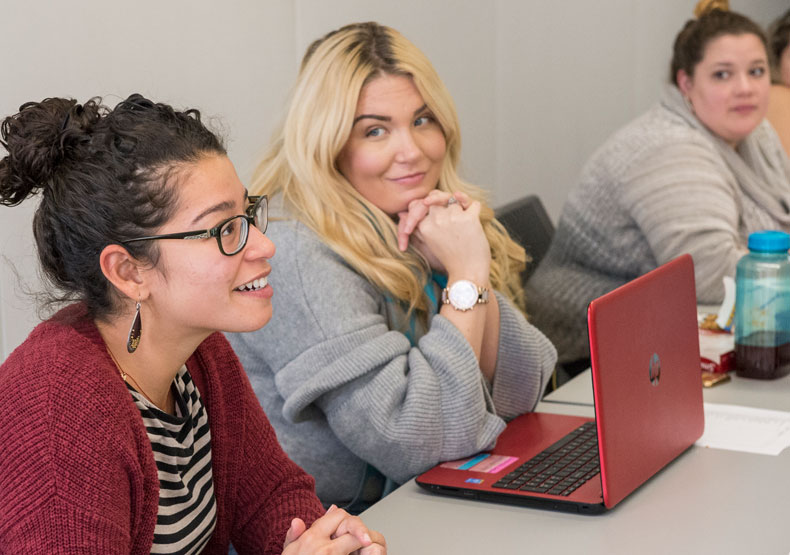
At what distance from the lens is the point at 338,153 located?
1768 mm

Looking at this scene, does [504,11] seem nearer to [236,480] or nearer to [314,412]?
[314,412]

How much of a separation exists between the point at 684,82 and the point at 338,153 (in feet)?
4.52

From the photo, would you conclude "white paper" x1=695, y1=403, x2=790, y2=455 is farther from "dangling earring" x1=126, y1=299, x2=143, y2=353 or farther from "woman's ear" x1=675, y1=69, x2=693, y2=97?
"woman's ear" x1=675, y1=69, x2=693, y2=97

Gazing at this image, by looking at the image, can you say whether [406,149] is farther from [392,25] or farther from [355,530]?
[392,25]

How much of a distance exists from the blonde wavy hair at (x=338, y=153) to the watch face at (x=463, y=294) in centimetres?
8

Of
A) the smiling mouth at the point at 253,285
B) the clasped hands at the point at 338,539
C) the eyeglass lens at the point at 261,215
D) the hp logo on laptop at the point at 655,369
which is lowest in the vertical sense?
the clasped hands at the point at 338,539

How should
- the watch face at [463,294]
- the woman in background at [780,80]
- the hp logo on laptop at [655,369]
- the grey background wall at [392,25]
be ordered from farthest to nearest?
the woman in background at [780,80] → the grey background wall at [392,25] → the watch face at [463,294] → the hp logo on laptop at [655,369]

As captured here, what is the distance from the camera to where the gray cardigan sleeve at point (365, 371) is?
58.6 inches

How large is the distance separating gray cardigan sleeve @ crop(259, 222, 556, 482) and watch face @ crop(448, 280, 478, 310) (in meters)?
0.05

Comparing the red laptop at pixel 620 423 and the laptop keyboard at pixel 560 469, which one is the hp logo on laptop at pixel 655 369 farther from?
the laptop keyboard at pixel 560 469

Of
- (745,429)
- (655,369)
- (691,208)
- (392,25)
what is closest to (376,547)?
(655,369)

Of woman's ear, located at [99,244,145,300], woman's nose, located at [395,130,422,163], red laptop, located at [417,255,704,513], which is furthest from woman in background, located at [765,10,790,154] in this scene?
woman's ear, located at [99,244,145,300]

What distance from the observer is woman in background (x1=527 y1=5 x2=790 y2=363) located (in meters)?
2.44

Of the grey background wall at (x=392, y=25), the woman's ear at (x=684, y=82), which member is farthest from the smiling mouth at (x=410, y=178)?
the woman's ear at (x=684, y=82)
